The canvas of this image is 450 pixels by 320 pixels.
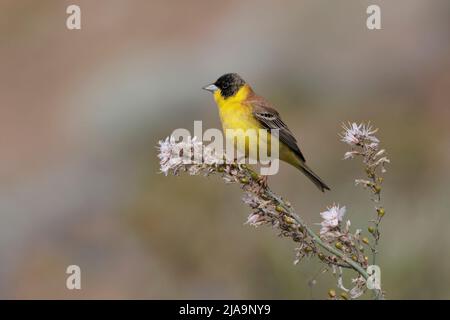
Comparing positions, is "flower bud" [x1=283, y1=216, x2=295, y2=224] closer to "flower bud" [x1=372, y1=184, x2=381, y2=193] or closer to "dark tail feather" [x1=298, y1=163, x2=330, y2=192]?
"flower bud" [x1=372, y1=184, x2=381, y2=193]

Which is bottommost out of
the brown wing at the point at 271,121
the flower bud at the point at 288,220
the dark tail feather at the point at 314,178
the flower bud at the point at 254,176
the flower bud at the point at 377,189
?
the flower bud at the point at 288,220

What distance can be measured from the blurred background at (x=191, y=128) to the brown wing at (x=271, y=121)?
90 cm

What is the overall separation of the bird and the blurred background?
2.64 feet

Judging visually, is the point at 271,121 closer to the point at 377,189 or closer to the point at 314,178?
the point at 314,178

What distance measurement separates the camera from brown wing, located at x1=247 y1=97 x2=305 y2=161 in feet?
18.5

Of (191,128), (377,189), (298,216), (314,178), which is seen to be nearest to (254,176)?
(298,216)

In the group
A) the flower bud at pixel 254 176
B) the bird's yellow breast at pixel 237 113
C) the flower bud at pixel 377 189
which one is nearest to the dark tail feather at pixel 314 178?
the bird's yellow breast at pixel 237 113

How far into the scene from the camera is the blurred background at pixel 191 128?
7.10 m

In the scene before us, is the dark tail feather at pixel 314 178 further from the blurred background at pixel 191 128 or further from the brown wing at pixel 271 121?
the blurred background at pixel 191 128

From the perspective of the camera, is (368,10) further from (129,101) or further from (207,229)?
(207,229)

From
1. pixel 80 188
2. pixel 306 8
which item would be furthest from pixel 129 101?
pixel 306 8

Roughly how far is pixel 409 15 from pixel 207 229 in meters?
7.74

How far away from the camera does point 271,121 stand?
579cm

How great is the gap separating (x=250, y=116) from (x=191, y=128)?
5599 millimetres
